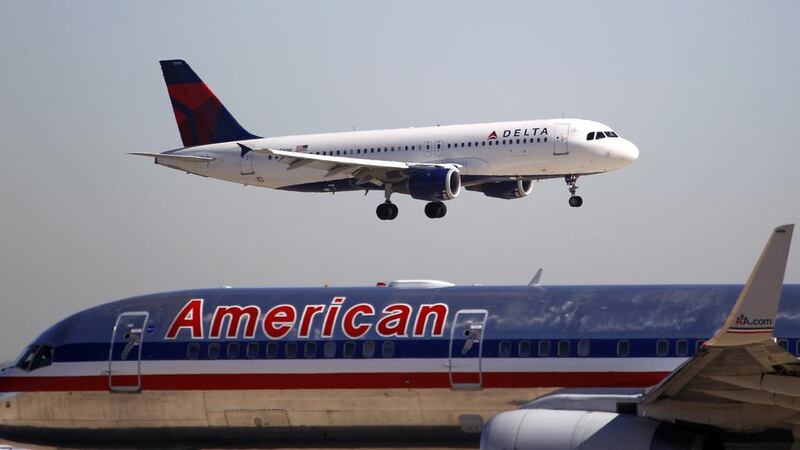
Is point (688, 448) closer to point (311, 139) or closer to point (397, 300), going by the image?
point (397, 300)

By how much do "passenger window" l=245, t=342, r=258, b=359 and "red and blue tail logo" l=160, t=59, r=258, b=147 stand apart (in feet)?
140

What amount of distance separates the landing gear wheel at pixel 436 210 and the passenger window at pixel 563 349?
34792 mm

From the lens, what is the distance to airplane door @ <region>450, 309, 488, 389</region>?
24.9m

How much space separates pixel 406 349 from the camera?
2555 centimetres

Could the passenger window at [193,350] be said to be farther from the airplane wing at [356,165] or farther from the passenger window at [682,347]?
the airplane wing at [356,165]

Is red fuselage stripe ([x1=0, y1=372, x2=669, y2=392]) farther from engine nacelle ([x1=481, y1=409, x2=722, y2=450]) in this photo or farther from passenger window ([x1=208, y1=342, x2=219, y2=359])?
engine nacelle ([x1=481, y1=409, x2=722, y2=450])

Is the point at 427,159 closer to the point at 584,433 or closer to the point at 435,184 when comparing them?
the point at 435,184

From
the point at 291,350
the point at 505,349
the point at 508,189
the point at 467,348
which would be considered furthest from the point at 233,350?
the point at 508,189

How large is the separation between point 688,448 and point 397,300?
612 cm

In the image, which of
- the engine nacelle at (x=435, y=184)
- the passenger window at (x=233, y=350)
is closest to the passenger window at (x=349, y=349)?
the passenger window at (x=233, y=350)

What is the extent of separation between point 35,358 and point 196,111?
4464cm

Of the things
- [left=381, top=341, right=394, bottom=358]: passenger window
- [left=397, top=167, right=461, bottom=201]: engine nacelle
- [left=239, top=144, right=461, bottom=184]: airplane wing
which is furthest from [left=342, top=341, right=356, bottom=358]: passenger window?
[left=239, top=144, right=461, bottom=184]: airplane wing

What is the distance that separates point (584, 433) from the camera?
73.6 feet

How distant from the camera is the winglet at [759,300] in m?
19.7
